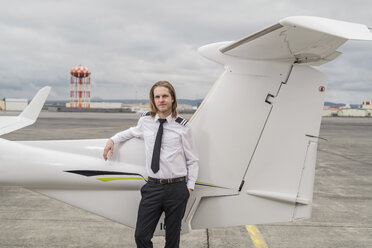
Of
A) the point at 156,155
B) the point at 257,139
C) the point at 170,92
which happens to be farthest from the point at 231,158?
the point at 170,92

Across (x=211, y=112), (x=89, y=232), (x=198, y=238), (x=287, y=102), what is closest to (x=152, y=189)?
(x=211, y=112)

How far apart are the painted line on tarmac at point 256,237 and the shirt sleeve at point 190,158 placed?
2.24m

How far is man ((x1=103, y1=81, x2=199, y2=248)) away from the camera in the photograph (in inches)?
Result: 96.1

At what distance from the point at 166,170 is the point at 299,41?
1400 mm

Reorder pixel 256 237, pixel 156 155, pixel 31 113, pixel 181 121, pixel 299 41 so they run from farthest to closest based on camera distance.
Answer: pixel 31 113 → pixel 256 237 → pixel 181 121 → pixel 156 155 → pixel 299 41

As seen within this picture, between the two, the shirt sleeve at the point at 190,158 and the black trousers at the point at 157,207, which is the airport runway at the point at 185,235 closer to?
the black trousers at the point at 157,207

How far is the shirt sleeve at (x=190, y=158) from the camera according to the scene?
2492mm

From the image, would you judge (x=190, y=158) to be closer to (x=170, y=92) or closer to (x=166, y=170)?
(x=166, y=170)

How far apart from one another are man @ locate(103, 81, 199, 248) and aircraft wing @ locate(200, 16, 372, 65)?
2.17ft

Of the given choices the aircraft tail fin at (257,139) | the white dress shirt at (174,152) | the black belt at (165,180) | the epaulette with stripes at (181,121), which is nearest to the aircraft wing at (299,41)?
the aircraft tail fin at (257,139)

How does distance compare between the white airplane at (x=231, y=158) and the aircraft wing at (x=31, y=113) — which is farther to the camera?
the aircraft wing at (x=31, y=113)

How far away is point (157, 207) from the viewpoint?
2449 millimetres

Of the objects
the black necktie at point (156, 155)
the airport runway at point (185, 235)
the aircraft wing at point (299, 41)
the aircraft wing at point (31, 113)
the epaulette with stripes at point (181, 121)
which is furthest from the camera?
the aircraft wing at point (31, 113)

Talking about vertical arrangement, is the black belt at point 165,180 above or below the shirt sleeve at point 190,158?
below
